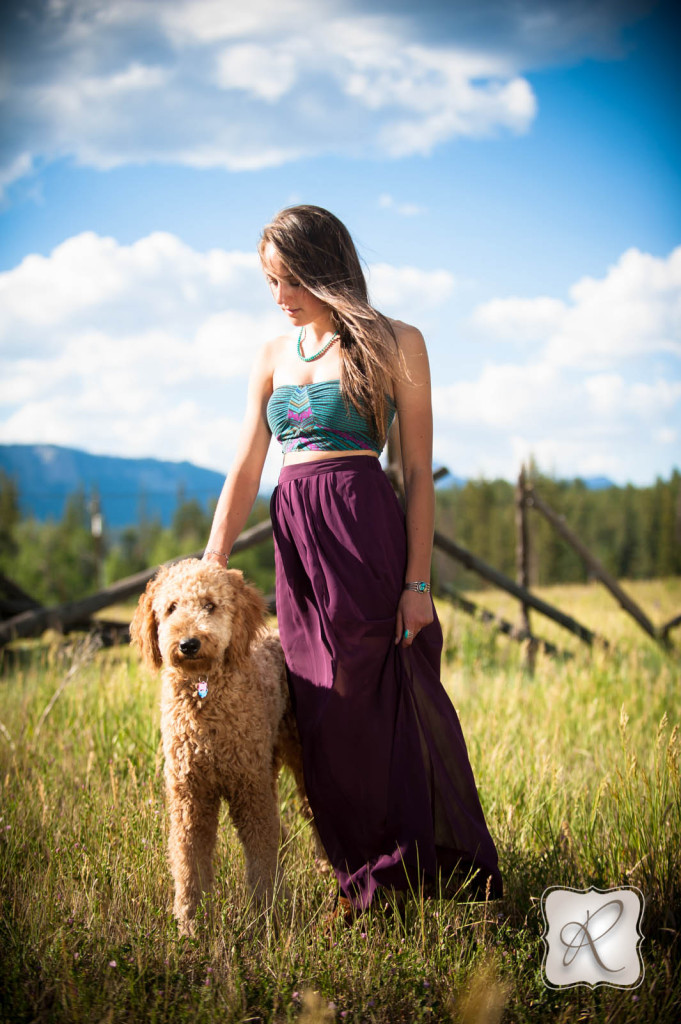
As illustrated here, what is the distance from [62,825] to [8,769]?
868 mm

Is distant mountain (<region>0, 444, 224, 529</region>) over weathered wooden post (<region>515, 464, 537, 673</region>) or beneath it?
over

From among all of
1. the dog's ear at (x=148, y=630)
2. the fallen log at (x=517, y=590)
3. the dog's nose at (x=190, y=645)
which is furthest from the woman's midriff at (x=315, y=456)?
the fallen log at (x=517, y=590)

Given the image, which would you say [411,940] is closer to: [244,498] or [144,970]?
[144,970]

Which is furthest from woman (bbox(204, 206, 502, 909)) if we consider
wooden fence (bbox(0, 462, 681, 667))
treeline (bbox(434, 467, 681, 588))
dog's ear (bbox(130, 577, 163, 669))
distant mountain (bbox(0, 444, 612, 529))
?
distant mountain (bbox(0, 444, 612, 529))

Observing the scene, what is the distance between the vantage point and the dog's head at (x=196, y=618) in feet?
8.62

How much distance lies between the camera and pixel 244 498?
129 inches

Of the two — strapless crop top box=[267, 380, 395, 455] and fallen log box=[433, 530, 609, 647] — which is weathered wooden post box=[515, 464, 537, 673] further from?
strapless crop top box=[267, 380, 395, 455]

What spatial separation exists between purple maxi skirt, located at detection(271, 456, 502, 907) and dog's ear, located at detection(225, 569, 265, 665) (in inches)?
9.9

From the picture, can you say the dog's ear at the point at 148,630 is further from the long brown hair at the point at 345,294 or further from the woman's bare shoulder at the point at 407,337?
the woman's bare shoulder at the point at 407,337

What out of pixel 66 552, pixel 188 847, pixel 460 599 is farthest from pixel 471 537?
pixel 188 847

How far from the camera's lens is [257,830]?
2850mm

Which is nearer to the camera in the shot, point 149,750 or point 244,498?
point 244,498

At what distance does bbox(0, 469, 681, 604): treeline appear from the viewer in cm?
2367

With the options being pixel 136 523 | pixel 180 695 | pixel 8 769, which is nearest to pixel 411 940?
pixel 180 695
